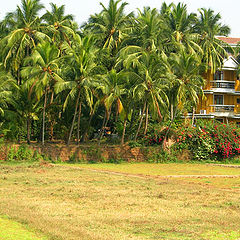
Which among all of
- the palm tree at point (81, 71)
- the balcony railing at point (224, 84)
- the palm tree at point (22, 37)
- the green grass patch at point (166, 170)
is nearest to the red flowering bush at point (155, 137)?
the green grass patch at point (166, 170)

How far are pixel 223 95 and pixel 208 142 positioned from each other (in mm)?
16825

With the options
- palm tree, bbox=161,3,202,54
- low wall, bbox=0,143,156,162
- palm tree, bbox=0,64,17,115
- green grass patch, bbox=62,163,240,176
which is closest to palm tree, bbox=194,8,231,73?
palm tree, bbox=161,3,202,54

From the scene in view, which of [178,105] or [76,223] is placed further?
[178,105]

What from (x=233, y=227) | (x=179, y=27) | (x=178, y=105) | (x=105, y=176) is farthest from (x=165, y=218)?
(x=179, y=27)

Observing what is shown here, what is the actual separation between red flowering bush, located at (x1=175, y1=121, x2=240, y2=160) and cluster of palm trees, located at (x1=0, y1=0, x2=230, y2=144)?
6.45ft

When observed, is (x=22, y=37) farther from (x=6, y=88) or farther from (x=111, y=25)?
(x=111, y=25)

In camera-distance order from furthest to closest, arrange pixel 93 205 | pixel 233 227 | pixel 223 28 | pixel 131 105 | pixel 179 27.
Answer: pixel 223 28 → pixel 179 27 → pixel 131 105 → pixel 93 205 → pixel 233 227

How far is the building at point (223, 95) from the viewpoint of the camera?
43.9 meters

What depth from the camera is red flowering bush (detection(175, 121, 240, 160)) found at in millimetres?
30250

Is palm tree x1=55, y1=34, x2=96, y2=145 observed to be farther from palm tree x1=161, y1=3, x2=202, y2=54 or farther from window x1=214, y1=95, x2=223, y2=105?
window x1=214, y1=95, x2=223, y2=105

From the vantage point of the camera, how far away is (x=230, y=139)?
30656 millimetres

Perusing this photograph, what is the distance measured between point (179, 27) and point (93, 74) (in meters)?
12.1

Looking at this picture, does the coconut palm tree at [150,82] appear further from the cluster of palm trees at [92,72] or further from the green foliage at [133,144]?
the green foliage at [133,144]

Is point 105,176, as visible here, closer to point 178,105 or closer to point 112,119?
point 178,105
